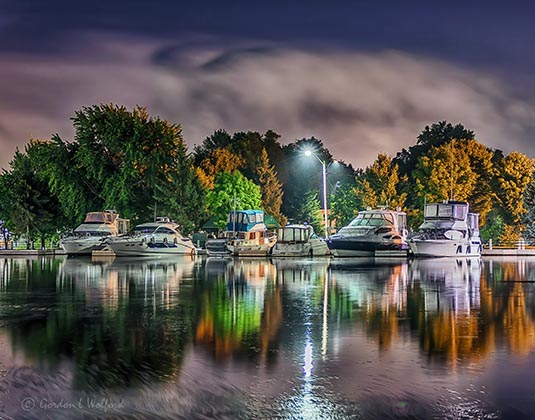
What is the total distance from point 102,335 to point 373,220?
1838 inches

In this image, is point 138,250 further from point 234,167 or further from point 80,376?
point 80,376

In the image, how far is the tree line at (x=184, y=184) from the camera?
6888 cm

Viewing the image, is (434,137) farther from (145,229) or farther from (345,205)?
(145,229)

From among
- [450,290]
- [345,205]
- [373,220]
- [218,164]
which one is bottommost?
[450,290]

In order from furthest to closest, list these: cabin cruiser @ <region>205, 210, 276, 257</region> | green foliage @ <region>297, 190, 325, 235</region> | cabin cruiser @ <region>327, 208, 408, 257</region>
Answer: green foliage @ <region>297, 190, 325, 235</region> < cabin cruiser @ <region>205, 210, 276, 257</region> < cabin cruiser @ <region>327, 208, 408, 257</region>

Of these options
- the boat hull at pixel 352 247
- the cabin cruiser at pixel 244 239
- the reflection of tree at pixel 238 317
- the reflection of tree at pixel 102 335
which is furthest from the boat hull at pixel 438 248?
the reflection of tree at pixel 102 335

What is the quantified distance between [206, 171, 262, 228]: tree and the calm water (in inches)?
2311

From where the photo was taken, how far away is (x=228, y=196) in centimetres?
8400

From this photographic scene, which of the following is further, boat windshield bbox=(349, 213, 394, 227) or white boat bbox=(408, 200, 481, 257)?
boat windshield bbox=(349, 213, 394, 227)

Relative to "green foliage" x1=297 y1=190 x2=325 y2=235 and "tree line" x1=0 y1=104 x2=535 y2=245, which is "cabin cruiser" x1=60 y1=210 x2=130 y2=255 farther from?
"green foliage" x1=297 y1=190 x2=325 y2=235

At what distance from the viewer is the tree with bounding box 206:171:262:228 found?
8301cm

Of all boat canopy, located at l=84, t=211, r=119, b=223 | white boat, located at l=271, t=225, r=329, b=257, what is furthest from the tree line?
white boat, located at l=271, t=225, r=329, b=257

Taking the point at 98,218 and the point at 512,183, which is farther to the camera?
the point at 512,183

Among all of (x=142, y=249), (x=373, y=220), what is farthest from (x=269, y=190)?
(x=142, y=249)
